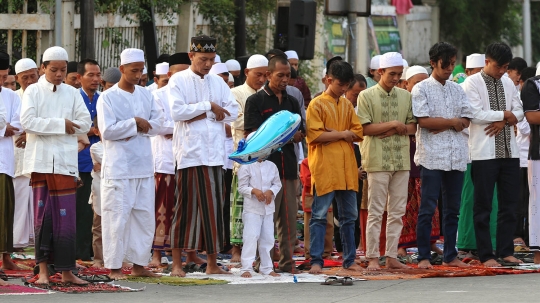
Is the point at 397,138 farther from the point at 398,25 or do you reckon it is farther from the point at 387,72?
the point at 398,25

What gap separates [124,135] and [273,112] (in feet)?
4.92

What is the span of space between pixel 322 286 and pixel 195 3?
14.2 meters

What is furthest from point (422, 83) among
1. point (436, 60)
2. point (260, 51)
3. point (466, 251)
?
point (260, 51)

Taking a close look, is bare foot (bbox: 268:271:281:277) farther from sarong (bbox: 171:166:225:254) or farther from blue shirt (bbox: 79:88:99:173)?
blue shirt (bbox: 79:88:99:173)

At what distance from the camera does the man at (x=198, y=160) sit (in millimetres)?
12312

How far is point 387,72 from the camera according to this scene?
12.9 meters

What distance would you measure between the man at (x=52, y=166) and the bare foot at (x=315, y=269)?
228 centimetres

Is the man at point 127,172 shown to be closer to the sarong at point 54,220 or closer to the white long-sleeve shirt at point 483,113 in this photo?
the sarong at point 54,220

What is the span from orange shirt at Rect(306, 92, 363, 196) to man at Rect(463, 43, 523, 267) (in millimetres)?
1402

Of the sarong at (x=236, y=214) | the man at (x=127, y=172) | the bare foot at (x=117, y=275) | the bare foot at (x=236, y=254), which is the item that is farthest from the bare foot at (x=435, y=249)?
the bare foot at (x=117, y=275)

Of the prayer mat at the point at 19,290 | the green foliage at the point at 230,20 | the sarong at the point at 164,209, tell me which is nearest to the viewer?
the prayer mat at the point at 19,290

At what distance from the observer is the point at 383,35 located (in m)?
38.2

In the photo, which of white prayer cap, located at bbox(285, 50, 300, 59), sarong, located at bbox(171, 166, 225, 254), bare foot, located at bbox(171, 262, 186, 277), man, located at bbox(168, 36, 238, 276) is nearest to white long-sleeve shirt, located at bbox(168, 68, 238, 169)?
man, located at bbox(168, 36, 238, 276)

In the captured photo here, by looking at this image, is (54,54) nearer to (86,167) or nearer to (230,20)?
(86,167)
